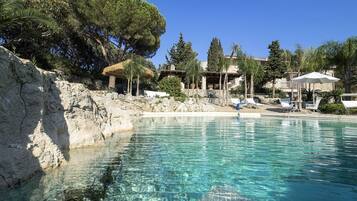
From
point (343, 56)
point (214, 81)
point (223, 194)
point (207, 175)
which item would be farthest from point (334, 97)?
point (223, 194)

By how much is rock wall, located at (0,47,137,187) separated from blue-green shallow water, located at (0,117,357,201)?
31 cm

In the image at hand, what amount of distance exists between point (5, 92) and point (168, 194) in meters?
3.10

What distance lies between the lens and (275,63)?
4403 centimetres

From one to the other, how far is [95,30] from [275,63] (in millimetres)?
21715

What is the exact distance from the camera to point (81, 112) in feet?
31.4

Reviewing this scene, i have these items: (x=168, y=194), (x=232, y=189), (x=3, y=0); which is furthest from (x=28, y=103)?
(x=232, y=189)

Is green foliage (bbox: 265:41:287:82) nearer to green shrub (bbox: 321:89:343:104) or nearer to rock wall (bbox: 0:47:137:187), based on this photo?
green shrub (bbox: 321:89:343:104)

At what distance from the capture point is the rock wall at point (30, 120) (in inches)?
222

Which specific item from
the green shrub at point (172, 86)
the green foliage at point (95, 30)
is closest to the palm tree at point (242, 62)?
the green shrub at point (172, 86)

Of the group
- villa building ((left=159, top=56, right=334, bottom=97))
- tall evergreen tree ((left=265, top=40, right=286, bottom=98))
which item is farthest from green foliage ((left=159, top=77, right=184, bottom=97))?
tall evergreen tree ((left=265, top=40, right=286, bottom=98))

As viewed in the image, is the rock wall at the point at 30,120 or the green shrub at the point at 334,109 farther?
the green shrub at the point at 334,109

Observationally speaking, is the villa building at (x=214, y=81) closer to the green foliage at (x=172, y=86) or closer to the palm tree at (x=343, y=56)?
the green foliage at (x=172, y=86)

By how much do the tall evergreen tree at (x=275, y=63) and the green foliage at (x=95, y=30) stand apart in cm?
1430

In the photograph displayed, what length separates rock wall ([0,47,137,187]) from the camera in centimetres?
564
